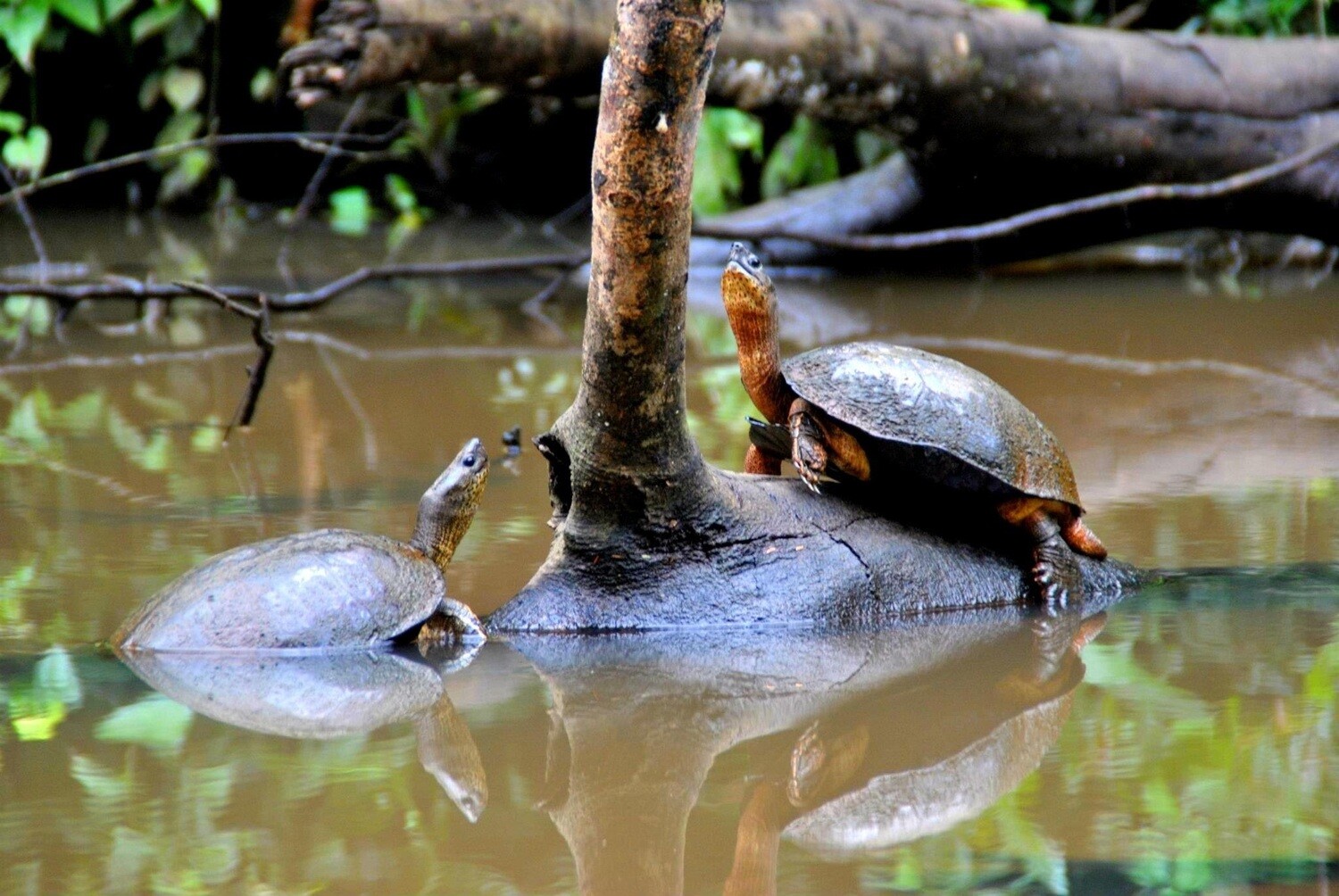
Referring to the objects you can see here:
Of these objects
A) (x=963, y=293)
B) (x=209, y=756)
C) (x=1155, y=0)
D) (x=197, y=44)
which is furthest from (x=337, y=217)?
(x=209, y=756)

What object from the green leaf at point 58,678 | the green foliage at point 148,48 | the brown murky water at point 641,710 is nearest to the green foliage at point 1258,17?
the brown murky water at point 641,710

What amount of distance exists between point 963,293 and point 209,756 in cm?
582

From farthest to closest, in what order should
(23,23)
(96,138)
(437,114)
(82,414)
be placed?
1. (96,138)
2. (437,114)
3. (23,23)
4. (82,414)

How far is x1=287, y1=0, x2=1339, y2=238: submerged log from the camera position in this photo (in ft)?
20.5

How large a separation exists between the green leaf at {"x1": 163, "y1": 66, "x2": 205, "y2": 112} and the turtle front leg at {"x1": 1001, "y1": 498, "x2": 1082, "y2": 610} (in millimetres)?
9164

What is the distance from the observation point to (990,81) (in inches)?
278

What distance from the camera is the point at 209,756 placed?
224cm

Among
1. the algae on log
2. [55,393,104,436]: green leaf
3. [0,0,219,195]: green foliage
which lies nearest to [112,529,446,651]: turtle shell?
the algae on log

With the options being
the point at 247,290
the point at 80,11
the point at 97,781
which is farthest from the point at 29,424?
the point at 80,11

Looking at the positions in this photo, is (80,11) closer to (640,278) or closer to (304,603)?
(304,603)

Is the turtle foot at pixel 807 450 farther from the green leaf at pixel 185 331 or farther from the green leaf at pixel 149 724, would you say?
the green leaf at pixel 185 331

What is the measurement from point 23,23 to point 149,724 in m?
8.76

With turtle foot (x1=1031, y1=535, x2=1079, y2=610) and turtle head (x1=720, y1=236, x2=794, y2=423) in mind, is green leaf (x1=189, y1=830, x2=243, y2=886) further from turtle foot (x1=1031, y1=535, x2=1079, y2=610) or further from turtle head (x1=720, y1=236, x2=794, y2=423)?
A: turtle foot (x1=1031, y1=535, x2=1079, y2=610)

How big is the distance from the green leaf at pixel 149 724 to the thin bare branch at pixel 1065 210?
→ 14.0 ft
